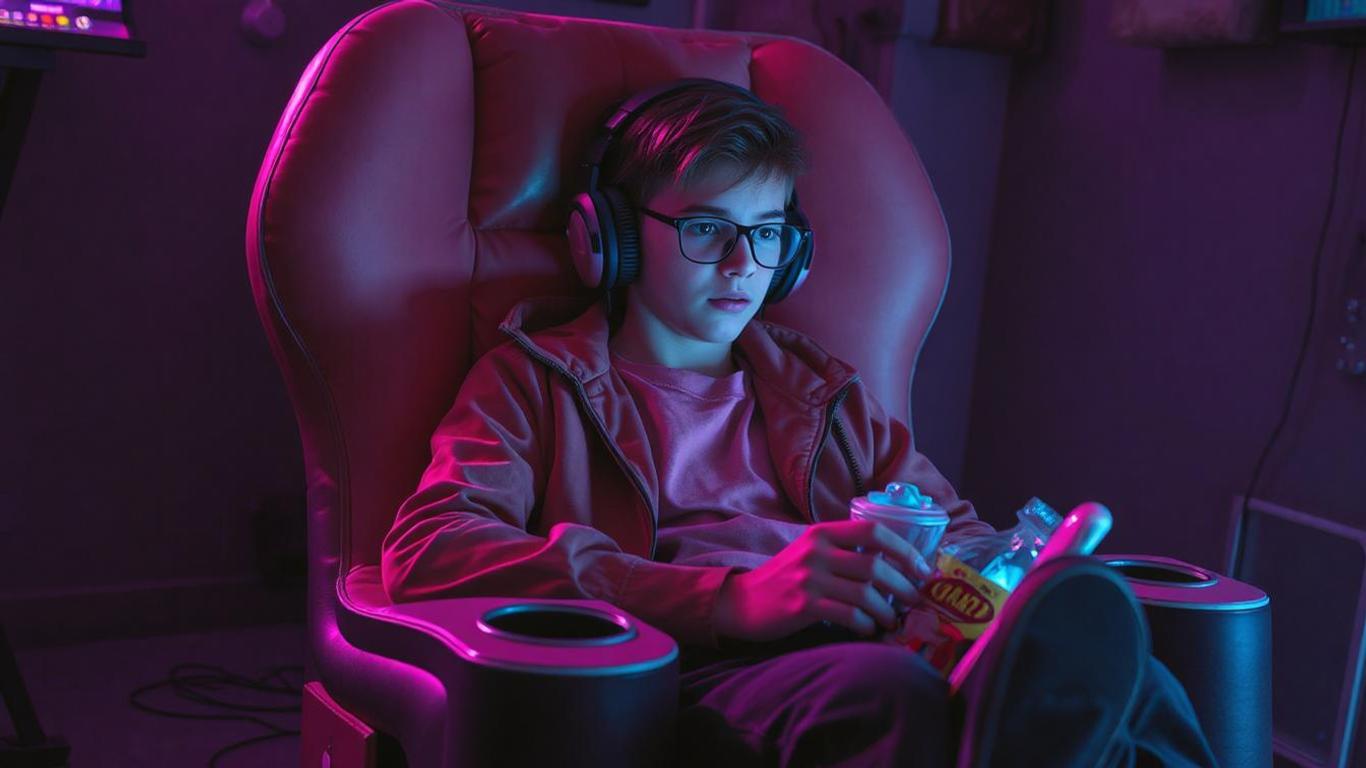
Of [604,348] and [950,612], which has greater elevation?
[604,348]

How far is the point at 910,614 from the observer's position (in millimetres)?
1035

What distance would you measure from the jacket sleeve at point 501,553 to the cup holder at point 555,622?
0.42 feet

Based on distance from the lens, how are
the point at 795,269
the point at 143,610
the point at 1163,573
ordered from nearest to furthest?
1. the point at 1163,573
2. the point at 795,269
3. the point at 143,610

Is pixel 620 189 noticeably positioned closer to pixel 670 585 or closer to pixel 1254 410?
pixel 670 585

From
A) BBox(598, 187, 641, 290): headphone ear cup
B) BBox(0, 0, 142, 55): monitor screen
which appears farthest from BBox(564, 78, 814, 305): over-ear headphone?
BBox(0, 0, 142, 55): monitor screen

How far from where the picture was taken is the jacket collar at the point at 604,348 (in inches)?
53.5

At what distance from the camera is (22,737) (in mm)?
1859

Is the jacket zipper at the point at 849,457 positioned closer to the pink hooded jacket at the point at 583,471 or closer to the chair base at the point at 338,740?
the pink hooded jacket at the point at 583,471

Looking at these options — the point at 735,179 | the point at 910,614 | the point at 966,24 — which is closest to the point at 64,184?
the point at 735,179

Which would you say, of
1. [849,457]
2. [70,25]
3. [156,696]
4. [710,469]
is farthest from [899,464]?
[156,696]

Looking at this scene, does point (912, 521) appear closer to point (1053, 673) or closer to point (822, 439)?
point (1053, 673)

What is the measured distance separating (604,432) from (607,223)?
0.22 m

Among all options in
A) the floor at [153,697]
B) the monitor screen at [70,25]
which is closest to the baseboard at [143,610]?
the floor at [153,697]

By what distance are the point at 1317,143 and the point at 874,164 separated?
0.80 meters
